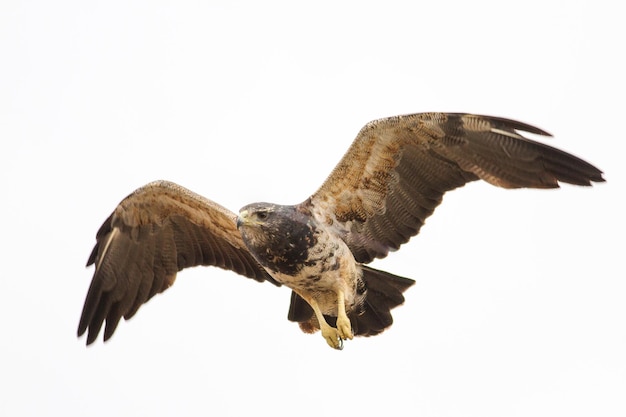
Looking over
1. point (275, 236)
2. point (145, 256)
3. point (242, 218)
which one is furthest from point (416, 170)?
point (145, 256)

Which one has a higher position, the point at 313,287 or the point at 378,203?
the point at 378,203

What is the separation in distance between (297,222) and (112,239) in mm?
3153

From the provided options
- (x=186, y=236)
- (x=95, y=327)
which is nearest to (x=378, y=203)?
(x=186, y=236)

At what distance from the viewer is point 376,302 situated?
14.4 m

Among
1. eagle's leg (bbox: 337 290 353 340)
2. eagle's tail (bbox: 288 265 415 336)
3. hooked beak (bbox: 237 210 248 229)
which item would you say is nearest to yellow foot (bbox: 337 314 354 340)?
eagle's leg (bbox: 337 290 353 340)

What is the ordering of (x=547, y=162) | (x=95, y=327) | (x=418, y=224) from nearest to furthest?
(x=547, y=162) → (x=418, y=224) → (x=95, y=327)

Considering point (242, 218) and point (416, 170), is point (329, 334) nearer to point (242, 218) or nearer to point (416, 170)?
point (242, 218)

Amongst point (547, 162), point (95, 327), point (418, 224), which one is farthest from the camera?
point (95, 327)

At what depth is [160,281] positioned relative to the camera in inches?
607

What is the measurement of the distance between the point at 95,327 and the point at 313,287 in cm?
326

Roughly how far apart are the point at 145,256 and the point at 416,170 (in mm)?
3880

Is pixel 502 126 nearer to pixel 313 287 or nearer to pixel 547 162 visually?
pixel 547 162

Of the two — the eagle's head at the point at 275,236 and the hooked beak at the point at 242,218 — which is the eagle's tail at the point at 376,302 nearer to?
the eagle's head at the point at 275,236

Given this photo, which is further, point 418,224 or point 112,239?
point 112,239
